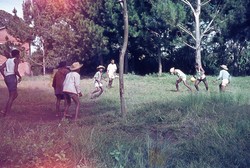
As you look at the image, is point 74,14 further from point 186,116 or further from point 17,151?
point 17,151

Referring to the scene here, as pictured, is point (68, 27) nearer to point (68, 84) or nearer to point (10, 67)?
point (10, 67)

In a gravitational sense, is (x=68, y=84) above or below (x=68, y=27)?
below

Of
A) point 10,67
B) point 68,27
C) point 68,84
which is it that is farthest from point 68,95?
point 68,27

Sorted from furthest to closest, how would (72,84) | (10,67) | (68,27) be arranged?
(68,27), (10,67), (72,84)

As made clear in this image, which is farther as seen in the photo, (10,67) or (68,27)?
(68,27)

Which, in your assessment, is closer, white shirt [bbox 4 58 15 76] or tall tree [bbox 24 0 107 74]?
white shirt [bbox 4 58 15 76]

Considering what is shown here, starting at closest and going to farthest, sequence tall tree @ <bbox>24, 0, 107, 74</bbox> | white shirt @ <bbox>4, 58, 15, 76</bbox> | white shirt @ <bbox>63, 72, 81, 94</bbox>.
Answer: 1. white shirt @ <bbox>63, 72, 81, 94</bbox>
2. white shirt @ <bbox>4, 58, 15, 76</bbox>
3. tall tree @ <bbox>24, 0, 107, 74</bbox>

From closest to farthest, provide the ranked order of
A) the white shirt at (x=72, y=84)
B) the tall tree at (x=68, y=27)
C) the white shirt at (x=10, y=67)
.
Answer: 1. the white shirt at (x=72, y=84)
2. the white shirt at (x=10, y=67)
3. the tall tree at (x=68, y=27)

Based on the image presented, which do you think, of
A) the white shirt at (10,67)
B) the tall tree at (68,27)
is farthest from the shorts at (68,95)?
the tall tree at (68,27)

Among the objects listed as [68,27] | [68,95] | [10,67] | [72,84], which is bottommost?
[68,95]

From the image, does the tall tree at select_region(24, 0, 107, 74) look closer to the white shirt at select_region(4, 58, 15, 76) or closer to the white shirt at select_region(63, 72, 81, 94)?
the white shirt at select_region(4, 58, 15, 76)

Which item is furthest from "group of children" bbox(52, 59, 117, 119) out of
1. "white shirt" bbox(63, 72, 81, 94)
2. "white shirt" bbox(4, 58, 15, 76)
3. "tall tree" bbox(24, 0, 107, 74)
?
"tall tree" bbox(24, 0, 107, 74)

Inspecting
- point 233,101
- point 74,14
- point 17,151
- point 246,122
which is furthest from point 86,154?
point 74,14

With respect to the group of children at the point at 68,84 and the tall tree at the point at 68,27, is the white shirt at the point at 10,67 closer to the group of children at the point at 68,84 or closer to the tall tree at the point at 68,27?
the group of children at the point at 68,84
